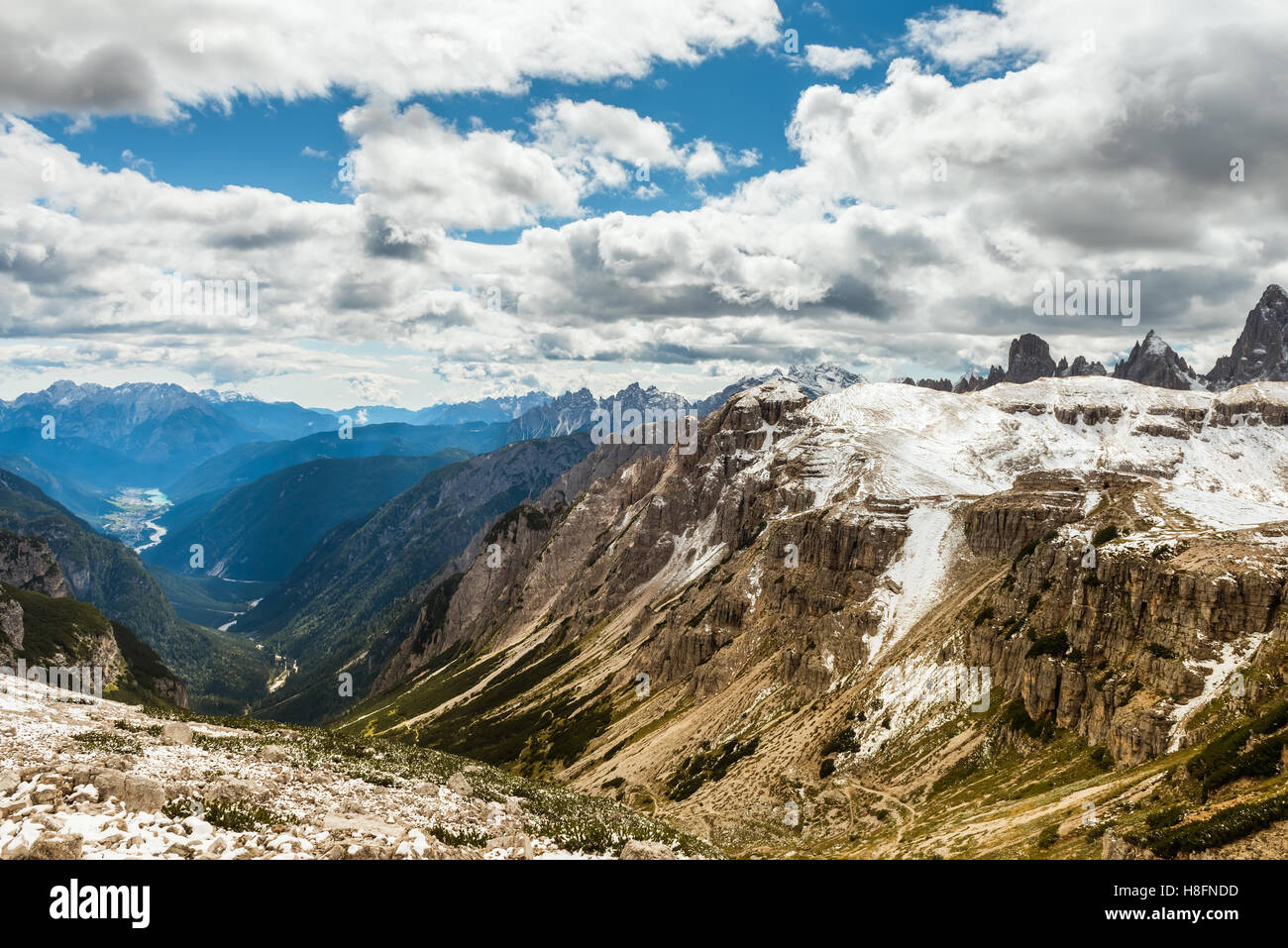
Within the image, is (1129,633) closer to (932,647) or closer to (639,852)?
(932,647)

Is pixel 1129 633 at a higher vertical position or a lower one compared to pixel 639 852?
higher

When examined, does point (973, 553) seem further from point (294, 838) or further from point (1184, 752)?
point (294, 838)

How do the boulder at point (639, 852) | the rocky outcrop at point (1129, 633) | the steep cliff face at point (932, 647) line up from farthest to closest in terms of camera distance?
1. the steep cliff face at point (932, 647)
2. the rocky outcrop at point (1129, 633)
3. the boulder at point (639, 852)

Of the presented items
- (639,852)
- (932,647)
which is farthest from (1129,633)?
(639,852)

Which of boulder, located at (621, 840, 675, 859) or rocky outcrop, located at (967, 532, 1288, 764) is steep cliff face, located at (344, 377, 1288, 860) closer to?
rocky outcrop, located at (967, 532, 1288, 764)

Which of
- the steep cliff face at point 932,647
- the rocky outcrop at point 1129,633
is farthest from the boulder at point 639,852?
the rocky outcrop at point 1129,633

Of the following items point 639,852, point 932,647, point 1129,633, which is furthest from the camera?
point 932,647

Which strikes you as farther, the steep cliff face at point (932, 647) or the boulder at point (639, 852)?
the steep cliff face at point (932, 647)

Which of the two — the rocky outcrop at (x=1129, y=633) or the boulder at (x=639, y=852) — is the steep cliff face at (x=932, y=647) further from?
the boulder at (x=639, y=852)

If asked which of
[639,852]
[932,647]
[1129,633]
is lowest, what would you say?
[932,647]

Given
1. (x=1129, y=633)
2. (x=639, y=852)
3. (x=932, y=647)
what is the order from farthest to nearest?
(x=932, y=647) → (x=1129, y=633) → (x=639, y=852)

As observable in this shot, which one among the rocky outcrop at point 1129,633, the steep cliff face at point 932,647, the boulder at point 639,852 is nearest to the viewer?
the boulder at point 639,852
